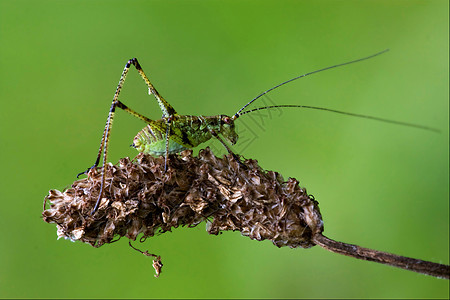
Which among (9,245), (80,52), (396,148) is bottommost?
(396,148)

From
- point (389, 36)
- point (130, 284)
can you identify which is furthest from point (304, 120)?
point (130, 284)

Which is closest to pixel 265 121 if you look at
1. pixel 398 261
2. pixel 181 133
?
pixel 181 133

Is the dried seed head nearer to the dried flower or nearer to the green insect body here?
the dried flower

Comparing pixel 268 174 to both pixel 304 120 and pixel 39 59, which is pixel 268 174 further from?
pixel 39 59

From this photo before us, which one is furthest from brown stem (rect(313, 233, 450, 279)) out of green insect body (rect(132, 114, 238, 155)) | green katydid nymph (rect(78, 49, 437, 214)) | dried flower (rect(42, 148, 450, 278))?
green insect body (rect(132, 114, 238, 155))

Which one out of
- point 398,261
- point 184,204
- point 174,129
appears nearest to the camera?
point 398,261

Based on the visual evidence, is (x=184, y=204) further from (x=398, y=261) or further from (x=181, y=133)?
(x=398, y=261)

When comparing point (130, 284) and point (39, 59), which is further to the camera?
point (39, 59)

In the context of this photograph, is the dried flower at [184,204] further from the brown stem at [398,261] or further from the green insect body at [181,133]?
the green insect body at [181,133]
